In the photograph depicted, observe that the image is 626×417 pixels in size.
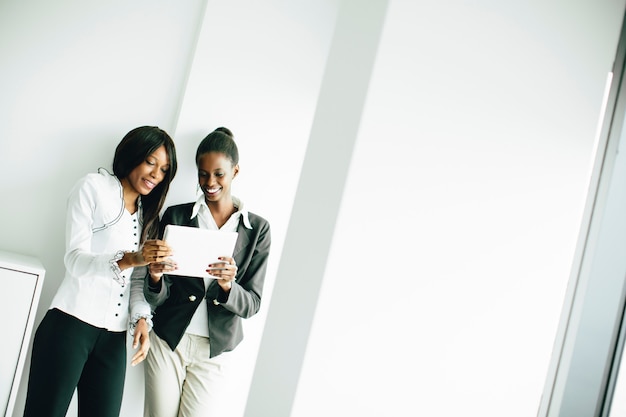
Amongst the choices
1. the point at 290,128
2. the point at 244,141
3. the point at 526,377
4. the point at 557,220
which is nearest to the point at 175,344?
the point at 244,141

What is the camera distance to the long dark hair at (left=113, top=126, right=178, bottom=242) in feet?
7.18

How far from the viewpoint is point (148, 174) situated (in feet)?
7.17

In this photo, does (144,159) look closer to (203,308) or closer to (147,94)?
(147,94)

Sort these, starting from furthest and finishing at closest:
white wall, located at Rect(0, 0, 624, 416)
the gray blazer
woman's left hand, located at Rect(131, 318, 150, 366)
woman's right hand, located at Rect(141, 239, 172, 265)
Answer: the gray blazer, woman's left hand, located at Rect(131, 318, 150, 366), woman's right hand, located at Rect(141, 239, 172, 265), white wall, located at Rect(0, 0, 624, 416)

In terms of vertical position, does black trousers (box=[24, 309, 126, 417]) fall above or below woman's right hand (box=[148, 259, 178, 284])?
below

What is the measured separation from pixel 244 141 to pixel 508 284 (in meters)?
1.66

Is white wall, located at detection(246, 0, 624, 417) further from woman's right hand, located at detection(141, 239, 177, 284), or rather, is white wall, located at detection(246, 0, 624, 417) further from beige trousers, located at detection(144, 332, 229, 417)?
beige trousers, located at detection(144, 332, 229, 417)

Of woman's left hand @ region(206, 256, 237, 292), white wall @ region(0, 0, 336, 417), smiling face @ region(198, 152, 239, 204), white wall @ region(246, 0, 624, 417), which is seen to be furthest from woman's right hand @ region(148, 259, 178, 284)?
white wall @ region(246, 0, 624, 417)

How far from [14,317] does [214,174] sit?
3.28ft

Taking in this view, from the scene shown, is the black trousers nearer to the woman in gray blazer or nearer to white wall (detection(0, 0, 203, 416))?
the woman in gray blazer

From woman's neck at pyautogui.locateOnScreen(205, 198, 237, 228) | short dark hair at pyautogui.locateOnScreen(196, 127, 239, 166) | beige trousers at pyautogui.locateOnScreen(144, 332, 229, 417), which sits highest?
short dark hair at pyautogui.locateOnScreen(196, 127, 239, 166)

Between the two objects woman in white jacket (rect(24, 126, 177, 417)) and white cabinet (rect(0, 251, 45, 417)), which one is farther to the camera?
white cabinet (rect(0, 251, 45, 417))

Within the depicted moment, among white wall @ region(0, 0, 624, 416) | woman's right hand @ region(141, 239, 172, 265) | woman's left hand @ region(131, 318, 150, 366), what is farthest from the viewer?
woman's left hand @ region(131, 318, 150, 366)

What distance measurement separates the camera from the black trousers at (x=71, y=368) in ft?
6.41
